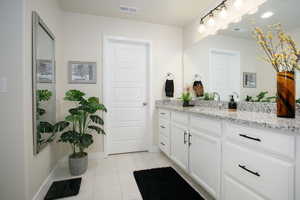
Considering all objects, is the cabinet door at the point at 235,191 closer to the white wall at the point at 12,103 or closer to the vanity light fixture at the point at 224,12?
the white wall at the point at 12,103

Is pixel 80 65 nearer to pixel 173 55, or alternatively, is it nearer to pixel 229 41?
pixel 173 55

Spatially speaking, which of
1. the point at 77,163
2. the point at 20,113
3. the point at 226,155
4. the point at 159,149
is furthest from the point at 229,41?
the point at 77,163

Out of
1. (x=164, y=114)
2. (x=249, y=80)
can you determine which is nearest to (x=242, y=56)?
(x=249, y=80)

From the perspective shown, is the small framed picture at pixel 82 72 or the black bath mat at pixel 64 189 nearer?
the black bath mat at pixel 64 189

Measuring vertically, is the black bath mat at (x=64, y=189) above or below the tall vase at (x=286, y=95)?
below

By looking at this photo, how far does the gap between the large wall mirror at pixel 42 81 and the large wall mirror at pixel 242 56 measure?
2.24 meters

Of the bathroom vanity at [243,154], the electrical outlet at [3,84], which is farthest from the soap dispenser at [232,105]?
the electrical outlet at [3,84]

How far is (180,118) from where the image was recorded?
77.8 inches

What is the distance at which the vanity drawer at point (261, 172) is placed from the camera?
83 centimetres

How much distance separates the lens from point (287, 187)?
821 millimetres

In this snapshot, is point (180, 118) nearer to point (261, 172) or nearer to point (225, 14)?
point (261, 172)

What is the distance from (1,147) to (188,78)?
2713 millimetres

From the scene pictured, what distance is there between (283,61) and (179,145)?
55.4 inches

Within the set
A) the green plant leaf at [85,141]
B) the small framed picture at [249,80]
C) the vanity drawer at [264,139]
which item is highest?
the small framed picture at [249,80]
